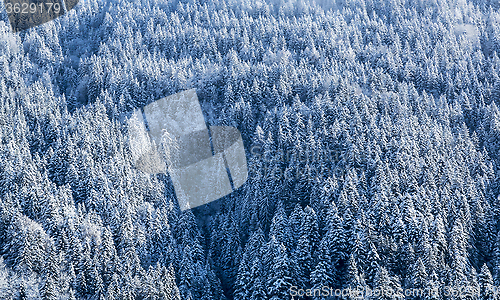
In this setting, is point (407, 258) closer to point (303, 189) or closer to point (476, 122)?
point (303, 189)

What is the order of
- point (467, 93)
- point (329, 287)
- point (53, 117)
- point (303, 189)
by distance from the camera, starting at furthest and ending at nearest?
point (467, 93), point (53, 117), point (303, 189), point (329, 287)

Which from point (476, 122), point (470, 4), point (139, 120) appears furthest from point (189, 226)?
point (470, 4)

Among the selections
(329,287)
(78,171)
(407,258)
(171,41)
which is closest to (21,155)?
(78,171)

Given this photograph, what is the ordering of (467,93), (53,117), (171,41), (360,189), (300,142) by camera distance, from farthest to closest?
(171,41) < (467,93) < (53,117) < (300,142) < (360,189)

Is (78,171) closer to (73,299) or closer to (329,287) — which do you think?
(73,299)

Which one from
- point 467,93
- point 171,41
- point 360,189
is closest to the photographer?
point 360,189

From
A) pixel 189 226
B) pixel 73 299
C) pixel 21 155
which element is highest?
pixel 21 155

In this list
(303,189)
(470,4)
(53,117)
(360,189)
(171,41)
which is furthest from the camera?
(470,4)

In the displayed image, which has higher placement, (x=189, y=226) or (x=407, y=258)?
(x=407, y=258)

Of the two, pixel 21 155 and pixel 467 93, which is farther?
pixel 467 93
